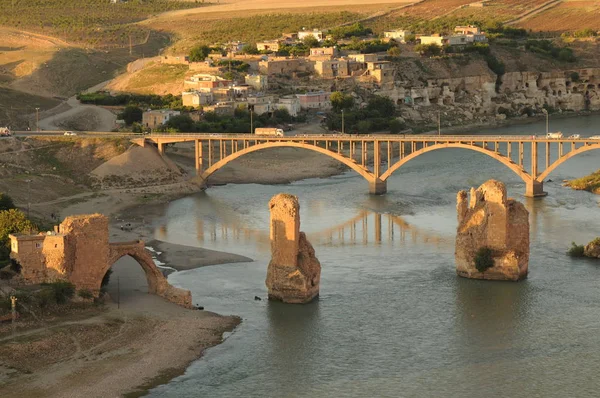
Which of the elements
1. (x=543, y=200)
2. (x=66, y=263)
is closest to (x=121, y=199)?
(x=543, y=200)

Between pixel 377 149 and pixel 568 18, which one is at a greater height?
pixel 568 18

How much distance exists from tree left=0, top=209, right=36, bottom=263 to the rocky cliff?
18.1 m

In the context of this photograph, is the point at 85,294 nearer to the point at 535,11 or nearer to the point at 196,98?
the point at 196,98

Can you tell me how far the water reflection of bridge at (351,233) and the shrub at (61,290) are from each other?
16954 mm

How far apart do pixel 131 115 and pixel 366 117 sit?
62.6 feet

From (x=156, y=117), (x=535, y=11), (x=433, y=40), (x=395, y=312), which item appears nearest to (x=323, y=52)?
(x=433, y=40)

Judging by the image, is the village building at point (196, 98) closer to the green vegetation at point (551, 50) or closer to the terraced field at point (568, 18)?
the green vegetation at point (551, 50)

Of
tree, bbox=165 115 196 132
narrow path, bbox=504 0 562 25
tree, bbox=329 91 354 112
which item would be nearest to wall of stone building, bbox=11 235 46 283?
tree, bbox=165 115 196 132

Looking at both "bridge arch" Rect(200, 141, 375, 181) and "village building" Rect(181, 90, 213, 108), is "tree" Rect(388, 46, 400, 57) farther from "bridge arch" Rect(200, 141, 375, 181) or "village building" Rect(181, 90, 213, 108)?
"bridge arch" Rect(200, 141, 375, 181)

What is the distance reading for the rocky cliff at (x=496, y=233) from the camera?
202ft

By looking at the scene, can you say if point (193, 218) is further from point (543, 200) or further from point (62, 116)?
point (62, 116)

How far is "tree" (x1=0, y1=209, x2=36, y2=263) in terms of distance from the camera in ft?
196

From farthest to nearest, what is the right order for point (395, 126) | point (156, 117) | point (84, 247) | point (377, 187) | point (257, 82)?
point (257, 82), point (395, 126), point (156, 117), point (377, 187), point (84, 247)

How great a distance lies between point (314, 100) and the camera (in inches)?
4582
